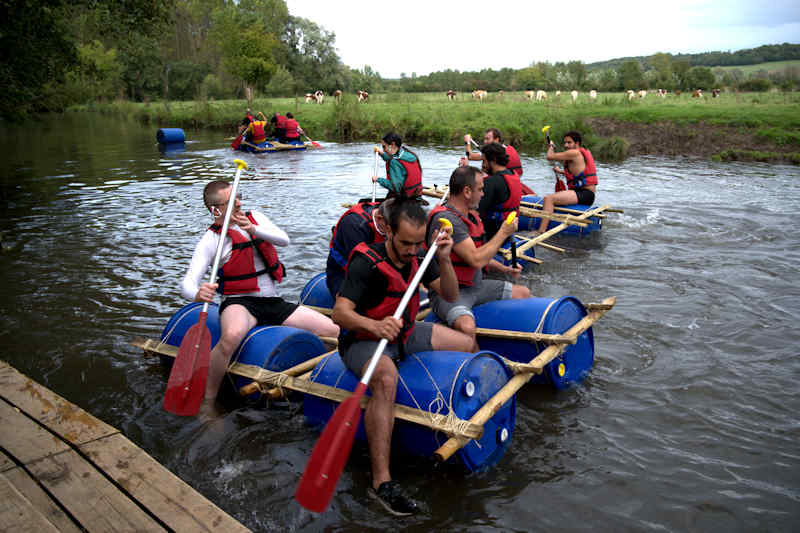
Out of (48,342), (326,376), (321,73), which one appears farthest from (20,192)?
(321,73)

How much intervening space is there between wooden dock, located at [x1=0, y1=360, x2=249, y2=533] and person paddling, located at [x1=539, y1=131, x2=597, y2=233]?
25.8ft

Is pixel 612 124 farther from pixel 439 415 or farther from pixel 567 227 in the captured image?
pixel 439 415

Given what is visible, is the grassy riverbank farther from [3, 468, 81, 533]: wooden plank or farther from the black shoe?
[3, 468, 81, 533]: wooden plank

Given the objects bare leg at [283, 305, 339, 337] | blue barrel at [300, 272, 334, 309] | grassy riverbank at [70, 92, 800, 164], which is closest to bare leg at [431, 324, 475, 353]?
bare leg at [283, 305, 339, 337]

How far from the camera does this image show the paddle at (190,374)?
423 centimetres

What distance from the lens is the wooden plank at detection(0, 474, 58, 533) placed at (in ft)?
8.63

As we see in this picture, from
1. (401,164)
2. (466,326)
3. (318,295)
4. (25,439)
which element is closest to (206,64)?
(401,164)

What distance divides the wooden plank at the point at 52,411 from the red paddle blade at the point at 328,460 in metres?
1.37

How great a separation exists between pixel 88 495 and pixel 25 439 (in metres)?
0.81

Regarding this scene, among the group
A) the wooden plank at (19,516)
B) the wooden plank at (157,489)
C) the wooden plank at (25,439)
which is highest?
the wooden plank at (19,516)

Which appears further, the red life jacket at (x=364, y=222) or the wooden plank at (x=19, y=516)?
the red life jacket at (x=364, y=222)

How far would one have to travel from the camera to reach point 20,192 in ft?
49.3

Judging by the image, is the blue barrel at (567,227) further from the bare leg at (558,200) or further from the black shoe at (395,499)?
the black shoe at (395,499)

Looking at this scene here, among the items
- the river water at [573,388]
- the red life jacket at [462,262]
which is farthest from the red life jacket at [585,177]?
the red life jacket at [462,262]
